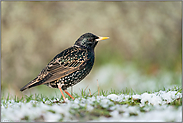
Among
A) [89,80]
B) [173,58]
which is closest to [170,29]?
[173,58]

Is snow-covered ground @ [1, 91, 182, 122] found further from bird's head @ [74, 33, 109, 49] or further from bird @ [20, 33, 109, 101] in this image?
bird's head @ [74, 33, 109, 49]

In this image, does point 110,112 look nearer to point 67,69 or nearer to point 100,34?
point 67,69

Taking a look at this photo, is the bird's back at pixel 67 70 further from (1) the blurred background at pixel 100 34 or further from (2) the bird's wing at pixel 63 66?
(1) the blurred background at pixel 100 34

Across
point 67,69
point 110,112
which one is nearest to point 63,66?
point 67,69

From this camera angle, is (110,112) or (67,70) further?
(67,70)

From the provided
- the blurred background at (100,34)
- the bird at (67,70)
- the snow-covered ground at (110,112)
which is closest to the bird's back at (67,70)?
the bird at (67,70)
